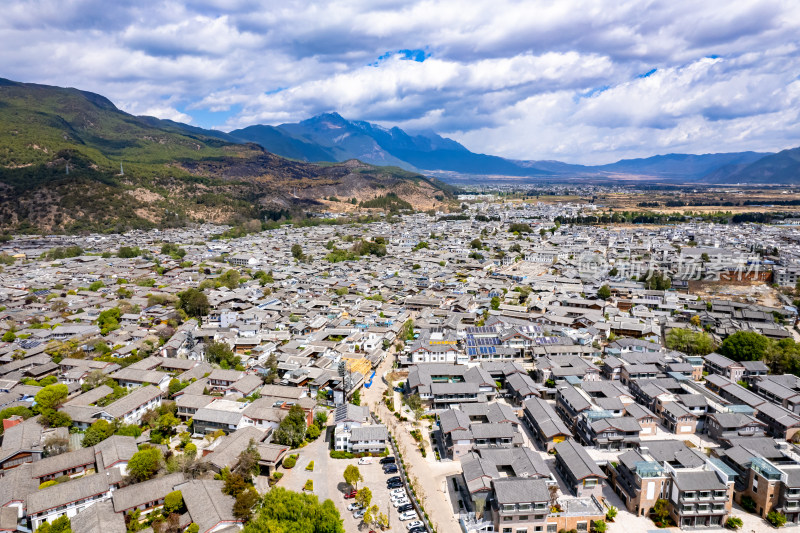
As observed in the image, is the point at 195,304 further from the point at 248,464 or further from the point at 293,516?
the point at 293,516

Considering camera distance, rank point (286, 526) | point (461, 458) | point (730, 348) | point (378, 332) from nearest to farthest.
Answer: point (286, 526)
point (461, 458)
point (730, 348)
point (378, 332)

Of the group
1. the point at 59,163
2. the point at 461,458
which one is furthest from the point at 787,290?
the point at 59,163

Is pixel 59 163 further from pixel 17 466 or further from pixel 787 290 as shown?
pixel 787 290

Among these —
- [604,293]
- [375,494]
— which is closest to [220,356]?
[375,494]

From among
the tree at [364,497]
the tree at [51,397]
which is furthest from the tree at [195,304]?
the tree at [364,497]

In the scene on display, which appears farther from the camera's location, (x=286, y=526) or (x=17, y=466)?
(x=17, y=466)

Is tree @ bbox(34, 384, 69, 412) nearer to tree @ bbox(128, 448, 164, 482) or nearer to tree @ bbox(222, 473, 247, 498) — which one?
tree @ bbox(128, 448, 164, 482)
